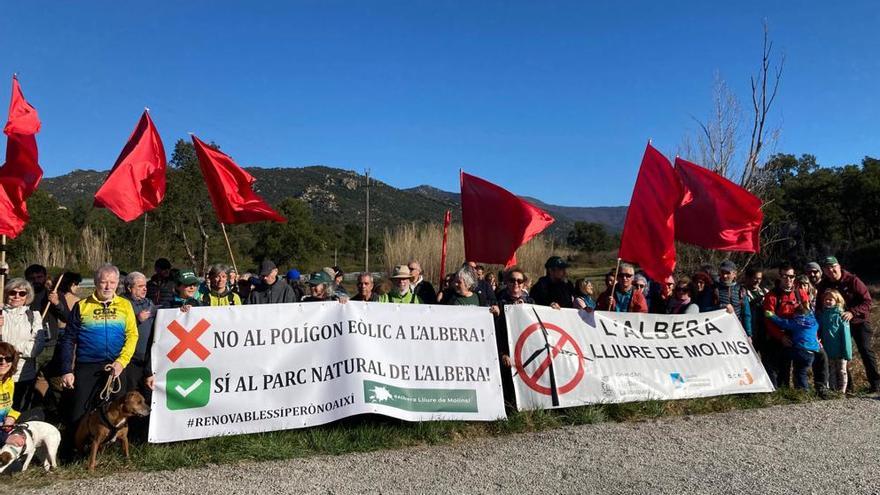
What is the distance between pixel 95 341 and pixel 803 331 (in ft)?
24.8

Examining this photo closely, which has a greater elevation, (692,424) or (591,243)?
(591,243)

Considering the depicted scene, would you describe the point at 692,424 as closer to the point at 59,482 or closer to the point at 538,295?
the point at 538,295

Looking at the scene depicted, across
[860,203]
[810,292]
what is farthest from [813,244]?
[810,292]

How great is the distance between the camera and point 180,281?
644 cm

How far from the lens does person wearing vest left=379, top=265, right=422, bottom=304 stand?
6.80 m

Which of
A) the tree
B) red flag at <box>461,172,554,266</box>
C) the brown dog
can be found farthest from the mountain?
the brown dog

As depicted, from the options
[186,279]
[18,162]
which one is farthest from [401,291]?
[18,162]

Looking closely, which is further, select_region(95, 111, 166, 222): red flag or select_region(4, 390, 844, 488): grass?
select_region(95, 111, 166, 222): red flag

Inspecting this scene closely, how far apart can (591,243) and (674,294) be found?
143ft

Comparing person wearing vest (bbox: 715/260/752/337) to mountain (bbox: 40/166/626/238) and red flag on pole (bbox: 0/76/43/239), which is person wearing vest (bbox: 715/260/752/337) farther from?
mountain (bbox: 40/166/626/238)

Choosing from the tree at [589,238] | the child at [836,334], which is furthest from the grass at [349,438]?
the tree at [589,238]

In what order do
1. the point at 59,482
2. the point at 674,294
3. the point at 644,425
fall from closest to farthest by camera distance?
the point at 59,482 → the point at 644,425 → the point at 674,294

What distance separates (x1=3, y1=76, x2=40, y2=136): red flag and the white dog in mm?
3739

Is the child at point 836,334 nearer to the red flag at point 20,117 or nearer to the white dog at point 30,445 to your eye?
the white dog at point 30,445
